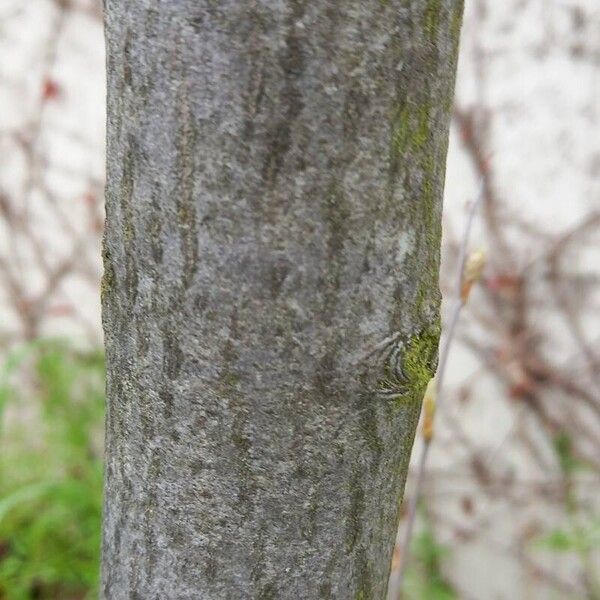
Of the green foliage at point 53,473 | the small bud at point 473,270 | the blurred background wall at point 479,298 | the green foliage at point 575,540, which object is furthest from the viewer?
the blurred background wall at point 479,298

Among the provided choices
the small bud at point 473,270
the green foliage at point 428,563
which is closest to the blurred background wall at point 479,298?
the green foliage at point 428,563

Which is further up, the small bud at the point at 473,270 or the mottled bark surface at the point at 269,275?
the small bud at the point at 473,270

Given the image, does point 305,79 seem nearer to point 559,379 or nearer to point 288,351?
point 288,351

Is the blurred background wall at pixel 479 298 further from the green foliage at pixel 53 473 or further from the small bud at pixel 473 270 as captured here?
the small bud at pixel 473 270

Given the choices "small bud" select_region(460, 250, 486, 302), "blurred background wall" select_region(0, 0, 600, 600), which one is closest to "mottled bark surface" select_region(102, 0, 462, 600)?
"small bud" select_region(460, 250, 486, 302)

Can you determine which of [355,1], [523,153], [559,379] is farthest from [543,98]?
[355,1]

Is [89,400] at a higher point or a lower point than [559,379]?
lower
